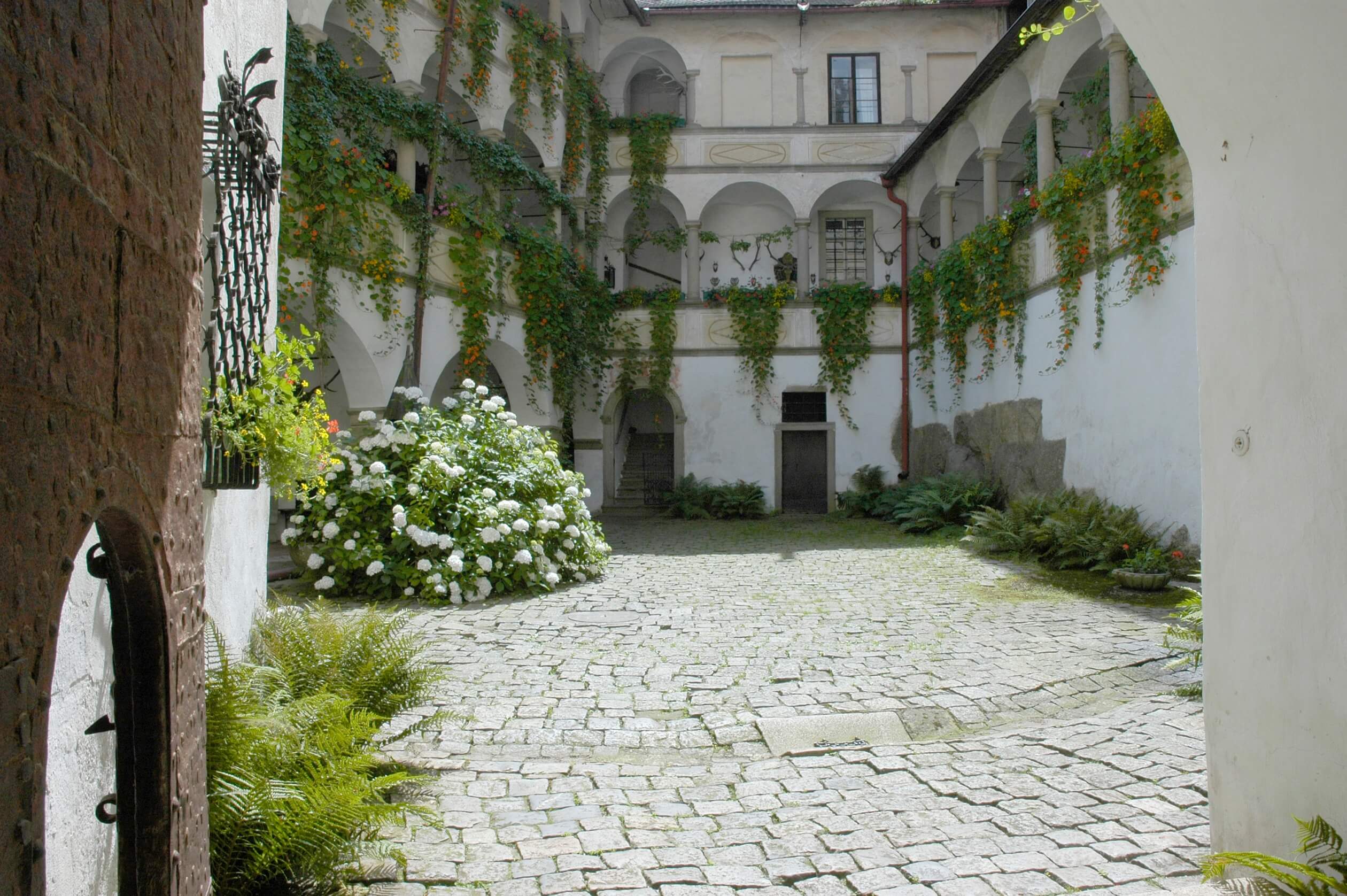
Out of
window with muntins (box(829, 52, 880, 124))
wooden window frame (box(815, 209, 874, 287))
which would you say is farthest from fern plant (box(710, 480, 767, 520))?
window with muntins (box(829, 52, 880, 124))

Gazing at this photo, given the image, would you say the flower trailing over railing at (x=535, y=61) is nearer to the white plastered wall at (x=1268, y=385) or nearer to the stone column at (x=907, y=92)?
the stone column at (x=907, y=92)

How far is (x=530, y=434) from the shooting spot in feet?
32.0

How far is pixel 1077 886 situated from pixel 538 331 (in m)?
12.8

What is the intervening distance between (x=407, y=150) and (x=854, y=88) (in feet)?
34.0

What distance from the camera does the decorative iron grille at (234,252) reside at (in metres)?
3.50

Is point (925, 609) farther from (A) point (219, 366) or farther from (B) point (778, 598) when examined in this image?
(A) point (219, 366)

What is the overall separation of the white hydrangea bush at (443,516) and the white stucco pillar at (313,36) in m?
3.94

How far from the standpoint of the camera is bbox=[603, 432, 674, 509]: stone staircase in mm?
18797

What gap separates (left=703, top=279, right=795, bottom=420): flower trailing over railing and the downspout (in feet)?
6.98

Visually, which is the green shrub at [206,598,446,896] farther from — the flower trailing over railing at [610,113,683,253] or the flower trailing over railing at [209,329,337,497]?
→ the flower trailing over railing at [610,113,683,253]

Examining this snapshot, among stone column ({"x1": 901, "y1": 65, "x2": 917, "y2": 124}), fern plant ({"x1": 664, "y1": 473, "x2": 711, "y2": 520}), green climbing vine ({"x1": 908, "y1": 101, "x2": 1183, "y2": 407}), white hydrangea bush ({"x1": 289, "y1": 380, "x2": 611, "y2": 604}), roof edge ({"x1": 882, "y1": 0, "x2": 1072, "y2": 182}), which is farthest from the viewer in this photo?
stone column ({"x1": 901, "y1": 65, "x2": 917, "y2": 124})

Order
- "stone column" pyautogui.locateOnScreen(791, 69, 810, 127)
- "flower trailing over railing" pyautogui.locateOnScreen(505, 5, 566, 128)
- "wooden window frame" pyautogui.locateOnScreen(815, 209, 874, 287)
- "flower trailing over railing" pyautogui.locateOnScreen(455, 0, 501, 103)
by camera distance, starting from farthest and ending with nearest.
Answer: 1. "wooden window frame" pyautogui.locateOnScreen(815, 209, 874, 287)
2. "stone column" pyautogui.locateOnScreen(791, 69, 810, 127)
3. "flower trailing over railing" pyautogui.locateOnScreen(505, 5, 566, 128)
4. "flower trailing over railing" pyautogui.locateOnScreen(455, 0, 501, 103)

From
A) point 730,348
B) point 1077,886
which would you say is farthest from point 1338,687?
point 730,348

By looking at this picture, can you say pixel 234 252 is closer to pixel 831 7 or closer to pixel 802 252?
pixel 802 252
